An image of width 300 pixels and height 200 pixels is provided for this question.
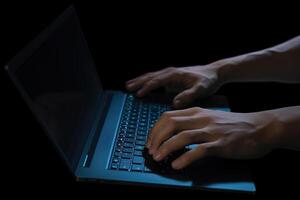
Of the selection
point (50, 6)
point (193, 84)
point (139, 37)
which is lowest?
point (193, 84)

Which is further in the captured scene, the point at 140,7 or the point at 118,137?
the point at 140,7

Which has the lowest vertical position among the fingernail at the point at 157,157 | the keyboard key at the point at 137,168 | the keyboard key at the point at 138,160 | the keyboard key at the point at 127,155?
the keyboard key at the point at 138,160

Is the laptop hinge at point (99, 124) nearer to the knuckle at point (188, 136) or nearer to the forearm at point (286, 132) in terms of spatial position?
the knuckle at point (188, 136)

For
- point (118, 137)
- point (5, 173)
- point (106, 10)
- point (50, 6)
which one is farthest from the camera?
point (106, 10)

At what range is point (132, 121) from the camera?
832 millimetres

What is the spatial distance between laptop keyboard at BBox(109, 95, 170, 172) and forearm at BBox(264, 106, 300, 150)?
0.26 meters

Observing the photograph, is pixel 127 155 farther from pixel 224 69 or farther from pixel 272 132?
pixel 224 69

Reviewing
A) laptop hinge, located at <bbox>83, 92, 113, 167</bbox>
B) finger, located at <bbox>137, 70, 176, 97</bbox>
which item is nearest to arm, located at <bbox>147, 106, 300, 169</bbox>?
laptop hinge, located at <bbox>83, 92, 113, 167</bbox>

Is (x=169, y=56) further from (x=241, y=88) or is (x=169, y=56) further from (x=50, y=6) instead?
(x=50, y=6)

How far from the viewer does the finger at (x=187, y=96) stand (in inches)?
34.2

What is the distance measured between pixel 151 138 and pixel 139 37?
427mm

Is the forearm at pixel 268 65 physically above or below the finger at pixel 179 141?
below

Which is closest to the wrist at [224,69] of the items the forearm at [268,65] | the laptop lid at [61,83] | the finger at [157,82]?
the forearm at [268,65]

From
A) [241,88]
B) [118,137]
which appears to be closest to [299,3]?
[241,88]
